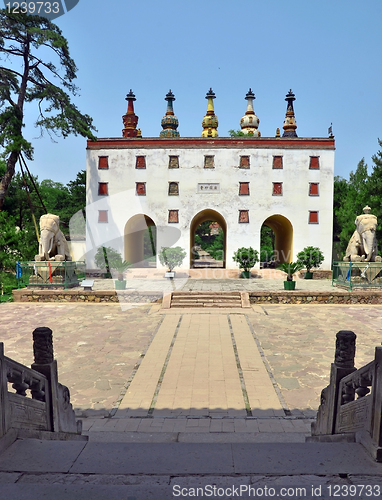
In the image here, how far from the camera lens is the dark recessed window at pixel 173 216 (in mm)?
24422

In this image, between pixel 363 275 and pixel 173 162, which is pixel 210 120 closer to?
pixel 173 162

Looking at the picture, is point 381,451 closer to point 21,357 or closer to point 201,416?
point 201,416

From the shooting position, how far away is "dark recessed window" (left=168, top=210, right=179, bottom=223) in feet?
80.1

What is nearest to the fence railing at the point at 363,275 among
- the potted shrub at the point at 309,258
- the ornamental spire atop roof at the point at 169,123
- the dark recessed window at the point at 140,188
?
the potted shrub at the point at 309,258

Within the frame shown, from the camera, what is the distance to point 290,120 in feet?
107

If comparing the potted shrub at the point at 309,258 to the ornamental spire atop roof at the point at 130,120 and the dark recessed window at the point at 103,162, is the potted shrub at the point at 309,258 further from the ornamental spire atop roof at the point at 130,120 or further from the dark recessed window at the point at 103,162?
the ornamental spire atop roof at the point at 130,120

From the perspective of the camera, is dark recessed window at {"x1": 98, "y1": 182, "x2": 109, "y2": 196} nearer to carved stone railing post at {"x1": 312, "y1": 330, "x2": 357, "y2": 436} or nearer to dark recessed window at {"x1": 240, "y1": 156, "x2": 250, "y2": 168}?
dark recessed window at {"x1": 240, "y1": 156, "x2": 250, "y2": 168}

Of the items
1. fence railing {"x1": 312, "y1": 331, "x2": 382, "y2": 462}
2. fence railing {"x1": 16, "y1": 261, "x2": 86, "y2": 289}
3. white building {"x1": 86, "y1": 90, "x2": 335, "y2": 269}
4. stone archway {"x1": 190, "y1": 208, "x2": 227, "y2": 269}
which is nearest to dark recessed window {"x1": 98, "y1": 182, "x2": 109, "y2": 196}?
white building {"x1": 86, "y1": 90, "x2": 335, "y2": 269}

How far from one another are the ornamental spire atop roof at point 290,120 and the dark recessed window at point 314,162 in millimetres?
9251

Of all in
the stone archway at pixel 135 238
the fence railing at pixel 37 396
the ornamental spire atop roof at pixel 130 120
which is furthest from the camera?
the ornamental spire atop roof at pixel 130 120

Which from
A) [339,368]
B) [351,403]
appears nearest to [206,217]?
[339,368]

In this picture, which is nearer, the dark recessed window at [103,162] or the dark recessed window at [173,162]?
the dark recessed window at [173,162]

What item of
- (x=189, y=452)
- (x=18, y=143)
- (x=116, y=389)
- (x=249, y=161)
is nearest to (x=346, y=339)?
(x=189, y=452)

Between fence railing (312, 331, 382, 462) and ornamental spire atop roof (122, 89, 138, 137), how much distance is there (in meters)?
31.3
